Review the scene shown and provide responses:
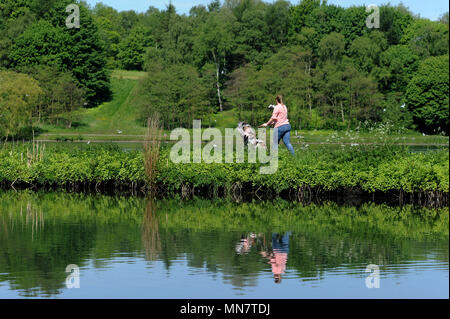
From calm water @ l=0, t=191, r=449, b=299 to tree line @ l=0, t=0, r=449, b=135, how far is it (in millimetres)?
48103

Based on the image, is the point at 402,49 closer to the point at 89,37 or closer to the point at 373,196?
the point at 89,37

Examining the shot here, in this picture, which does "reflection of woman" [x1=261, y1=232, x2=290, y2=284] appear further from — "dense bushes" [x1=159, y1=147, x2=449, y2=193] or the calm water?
"dense bushes" [x1=159, y1=147, x2=449, y2=193]

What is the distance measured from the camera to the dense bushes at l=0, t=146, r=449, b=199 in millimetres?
20750

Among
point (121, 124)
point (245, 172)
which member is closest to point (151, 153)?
point (245, 172)

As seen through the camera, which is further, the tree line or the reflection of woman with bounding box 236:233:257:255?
the tree line

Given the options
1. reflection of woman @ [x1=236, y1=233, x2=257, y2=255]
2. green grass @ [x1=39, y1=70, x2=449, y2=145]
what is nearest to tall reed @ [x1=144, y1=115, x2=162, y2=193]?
reflection of woman @ [x1=236, y1=233, x2=257, y2=255]

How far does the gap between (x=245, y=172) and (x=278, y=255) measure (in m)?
9.59

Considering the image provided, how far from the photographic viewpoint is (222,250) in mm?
13500

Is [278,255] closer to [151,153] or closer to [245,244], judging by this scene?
[245,244]

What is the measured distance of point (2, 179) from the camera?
25812 mm

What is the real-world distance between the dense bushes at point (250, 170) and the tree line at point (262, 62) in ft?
141
